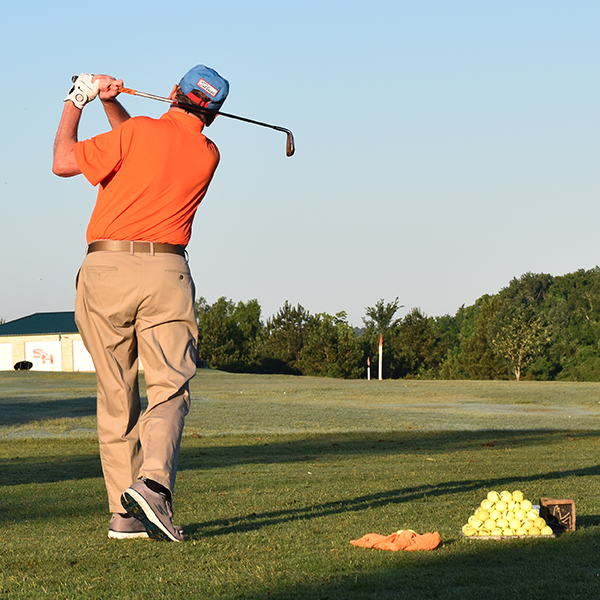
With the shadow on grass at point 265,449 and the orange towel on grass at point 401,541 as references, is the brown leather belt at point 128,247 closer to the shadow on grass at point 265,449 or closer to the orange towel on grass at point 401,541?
the orange towel on grass at point 401,541

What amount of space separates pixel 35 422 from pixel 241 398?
1144cm

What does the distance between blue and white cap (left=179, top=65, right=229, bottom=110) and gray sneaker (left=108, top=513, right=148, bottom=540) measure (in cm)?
232

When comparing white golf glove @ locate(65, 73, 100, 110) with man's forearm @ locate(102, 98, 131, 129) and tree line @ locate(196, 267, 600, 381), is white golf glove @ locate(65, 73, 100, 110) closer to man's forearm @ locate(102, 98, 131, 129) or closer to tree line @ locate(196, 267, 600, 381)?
man's forearm @ locate(102, 98, 131, 129)

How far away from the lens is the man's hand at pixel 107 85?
489 cm

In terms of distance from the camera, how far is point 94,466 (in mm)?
11352

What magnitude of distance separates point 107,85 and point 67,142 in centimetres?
43

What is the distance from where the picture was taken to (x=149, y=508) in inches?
169

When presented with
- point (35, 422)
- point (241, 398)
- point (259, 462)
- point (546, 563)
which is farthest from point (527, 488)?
point (241, 398)

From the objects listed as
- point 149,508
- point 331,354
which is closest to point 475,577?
point 149,508

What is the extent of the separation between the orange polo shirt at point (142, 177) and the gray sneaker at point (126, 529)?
1.51 meters

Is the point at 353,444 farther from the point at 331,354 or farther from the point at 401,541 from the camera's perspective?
the point at 331,354

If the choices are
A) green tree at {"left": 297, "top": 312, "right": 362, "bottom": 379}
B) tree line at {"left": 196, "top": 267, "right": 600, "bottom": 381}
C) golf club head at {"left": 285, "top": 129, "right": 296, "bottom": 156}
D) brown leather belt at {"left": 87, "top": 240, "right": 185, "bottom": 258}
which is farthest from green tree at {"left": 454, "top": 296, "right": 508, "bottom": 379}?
brown leather belt at {"left": 87, "top": 240, "right": 185, "bottom": 258}

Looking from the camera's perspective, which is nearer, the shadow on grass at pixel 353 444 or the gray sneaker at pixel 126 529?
the gray sneaker at pixel 126 529

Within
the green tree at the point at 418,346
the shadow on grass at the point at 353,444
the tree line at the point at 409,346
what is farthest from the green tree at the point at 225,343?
the shadow on grass at the point at 353,444
